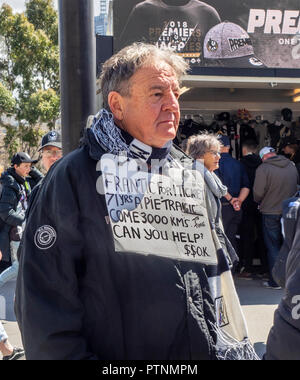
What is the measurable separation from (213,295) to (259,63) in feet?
17.6

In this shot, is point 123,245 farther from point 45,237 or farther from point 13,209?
point 13,209

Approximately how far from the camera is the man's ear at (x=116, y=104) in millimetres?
1677

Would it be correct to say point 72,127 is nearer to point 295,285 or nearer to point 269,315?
point 295,285

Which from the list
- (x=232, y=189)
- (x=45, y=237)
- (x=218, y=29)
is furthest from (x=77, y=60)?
(x=232, y=189)

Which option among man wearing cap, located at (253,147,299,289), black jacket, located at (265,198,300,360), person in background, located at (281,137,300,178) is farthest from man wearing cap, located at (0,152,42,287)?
person in background, located at (281,137,300,178)

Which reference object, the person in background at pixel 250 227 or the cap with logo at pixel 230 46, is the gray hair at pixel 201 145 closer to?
the cap with logo at pixel 230 46

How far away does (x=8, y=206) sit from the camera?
17.3ft

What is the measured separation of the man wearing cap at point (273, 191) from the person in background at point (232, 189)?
25 centimetres

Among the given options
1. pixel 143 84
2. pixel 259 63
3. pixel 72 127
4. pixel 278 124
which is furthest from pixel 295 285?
pixel 278 124

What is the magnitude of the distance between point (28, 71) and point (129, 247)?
16493mm

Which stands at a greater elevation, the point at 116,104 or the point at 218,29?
the point at 218,29

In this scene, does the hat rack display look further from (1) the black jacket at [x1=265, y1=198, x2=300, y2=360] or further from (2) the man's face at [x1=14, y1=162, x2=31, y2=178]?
(1) the black jacket at [x1=265, y1=198, x2=300, y2=360]

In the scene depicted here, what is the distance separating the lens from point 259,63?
255 inches

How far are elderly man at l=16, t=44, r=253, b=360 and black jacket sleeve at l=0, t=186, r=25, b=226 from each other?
376 cm
